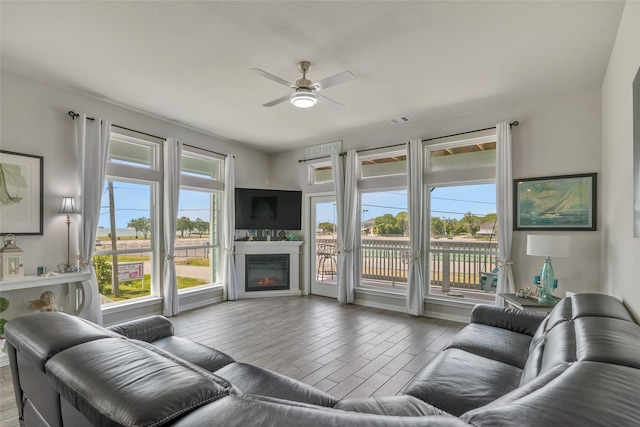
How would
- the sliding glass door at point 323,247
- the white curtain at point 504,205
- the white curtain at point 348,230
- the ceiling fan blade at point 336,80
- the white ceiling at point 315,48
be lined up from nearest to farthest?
the white ceiling at point 315,48 → the ceiling fan blade at point 336,80 → the white curtain at point 504,205 → the white curtain at point 348,230 → the sliding glass door at point 323,247

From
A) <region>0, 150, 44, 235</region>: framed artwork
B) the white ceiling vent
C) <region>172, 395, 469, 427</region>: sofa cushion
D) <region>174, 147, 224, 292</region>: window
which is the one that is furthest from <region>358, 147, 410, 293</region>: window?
<region>172, 395, 469, 427</region>: sofa cushion

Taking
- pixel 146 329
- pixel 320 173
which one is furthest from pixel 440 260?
pixel 146 329

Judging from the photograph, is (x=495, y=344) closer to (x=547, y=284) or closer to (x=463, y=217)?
(x=547, y=284)

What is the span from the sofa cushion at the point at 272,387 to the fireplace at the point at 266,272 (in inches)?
169

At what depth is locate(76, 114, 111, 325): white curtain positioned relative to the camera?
12.4 ft

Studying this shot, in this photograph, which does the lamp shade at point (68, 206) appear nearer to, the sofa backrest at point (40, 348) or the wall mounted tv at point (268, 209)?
the sofa backrest at point (40, 348)

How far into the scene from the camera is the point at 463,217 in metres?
4.74

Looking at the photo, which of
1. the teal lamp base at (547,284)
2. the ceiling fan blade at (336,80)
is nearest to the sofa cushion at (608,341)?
the teal lamp base at (547,284)

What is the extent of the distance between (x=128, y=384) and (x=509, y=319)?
281cm

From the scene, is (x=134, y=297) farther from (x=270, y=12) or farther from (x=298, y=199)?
(x=270, y=12)

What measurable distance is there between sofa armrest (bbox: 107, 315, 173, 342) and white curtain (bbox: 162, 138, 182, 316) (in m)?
2.55

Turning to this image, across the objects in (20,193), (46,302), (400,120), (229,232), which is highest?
(400,120)

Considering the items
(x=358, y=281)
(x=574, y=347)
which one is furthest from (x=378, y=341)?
(x=574, y=347)

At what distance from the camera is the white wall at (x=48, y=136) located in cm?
337
